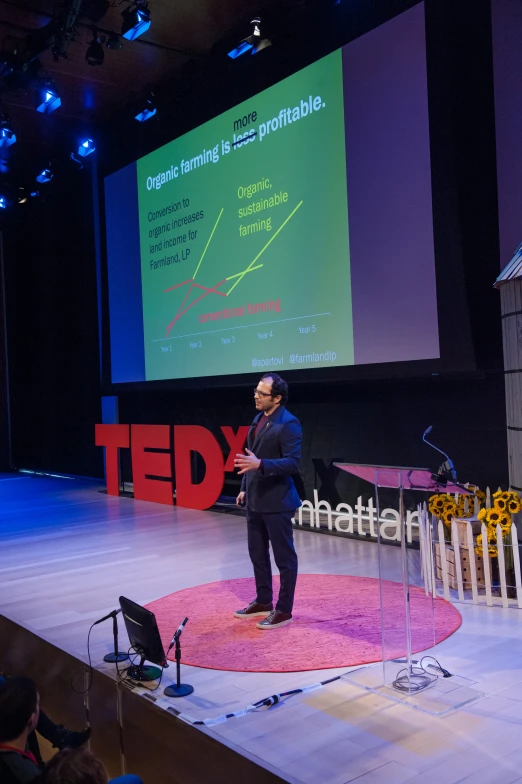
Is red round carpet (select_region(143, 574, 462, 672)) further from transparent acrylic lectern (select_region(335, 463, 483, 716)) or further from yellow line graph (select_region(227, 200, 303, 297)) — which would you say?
yellow line graph (select_region(227, 200, 303, 297))

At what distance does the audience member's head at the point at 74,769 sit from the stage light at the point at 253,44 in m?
7.28

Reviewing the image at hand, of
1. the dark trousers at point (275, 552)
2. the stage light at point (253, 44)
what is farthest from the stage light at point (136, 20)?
the dark trousers at point (275, 552)

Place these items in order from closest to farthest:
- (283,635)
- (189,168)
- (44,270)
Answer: (283,635)
(189,168)
(44,270)

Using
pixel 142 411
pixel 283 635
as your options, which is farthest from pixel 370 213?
pixel 142 411

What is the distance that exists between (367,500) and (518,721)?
14.0 ft

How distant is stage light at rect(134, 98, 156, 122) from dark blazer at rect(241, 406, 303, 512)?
21.5 feet

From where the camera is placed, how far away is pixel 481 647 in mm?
3766

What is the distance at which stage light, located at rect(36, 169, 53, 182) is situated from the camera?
39.6 ft

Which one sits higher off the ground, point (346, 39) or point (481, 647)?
point (346, 39)

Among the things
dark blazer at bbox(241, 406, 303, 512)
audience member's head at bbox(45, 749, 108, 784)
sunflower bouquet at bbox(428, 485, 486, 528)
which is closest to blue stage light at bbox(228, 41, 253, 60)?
dark blazer at bbox(241, 406, 303, 512)

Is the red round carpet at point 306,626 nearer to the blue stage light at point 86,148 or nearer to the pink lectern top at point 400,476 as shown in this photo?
the pink lectern top at point 400,476

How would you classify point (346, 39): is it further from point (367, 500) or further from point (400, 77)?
point (367, 500)

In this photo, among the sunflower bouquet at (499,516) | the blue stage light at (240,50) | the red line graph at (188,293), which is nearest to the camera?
the sunflower bouquet at (499,516)

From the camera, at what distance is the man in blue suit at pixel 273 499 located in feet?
13.6
